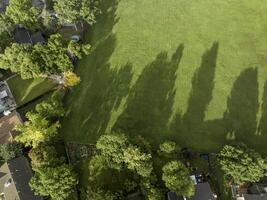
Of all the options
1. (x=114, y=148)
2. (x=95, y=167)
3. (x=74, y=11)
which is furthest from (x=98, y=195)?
(x=74, y=11)

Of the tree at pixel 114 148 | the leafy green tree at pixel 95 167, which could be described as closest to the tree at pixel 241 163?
the tree at pixel 114 148

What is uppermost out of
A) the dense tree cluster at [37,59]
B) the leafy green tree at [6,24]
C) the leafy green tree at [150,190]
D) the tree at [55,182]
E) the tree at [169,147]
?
the leafy green tree at [6,24]

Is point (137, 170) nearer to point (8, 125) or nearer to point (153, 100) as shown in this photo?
point (153, 100)

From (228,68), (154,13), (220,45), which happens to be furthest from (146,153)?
(154,13)

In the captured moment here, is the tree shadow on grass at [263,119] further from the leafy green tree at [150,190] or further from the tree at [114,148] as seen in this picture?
the tree at [114,148]

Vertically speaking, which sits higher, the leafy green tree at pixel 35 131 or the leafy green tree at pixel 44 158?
the leafy green tree at pixel 35 131

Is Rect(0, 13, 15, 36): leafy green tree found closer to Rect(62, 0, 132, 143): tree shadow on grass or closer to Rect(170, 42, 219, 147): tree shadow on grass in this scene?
Rect(62, 0, 132, 143): tree shadow on grass
